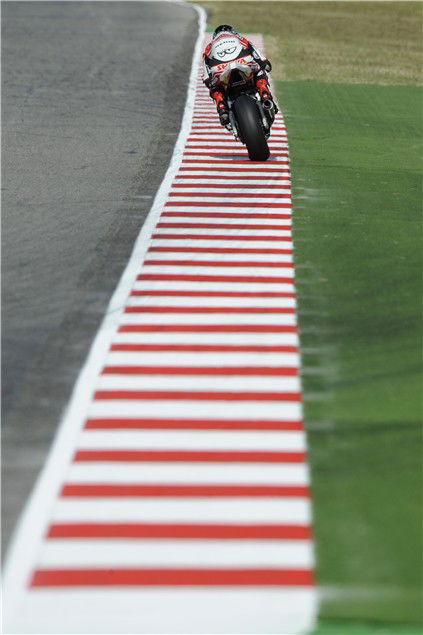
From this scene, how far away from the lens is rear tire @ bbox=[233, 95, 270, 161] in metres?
14.1

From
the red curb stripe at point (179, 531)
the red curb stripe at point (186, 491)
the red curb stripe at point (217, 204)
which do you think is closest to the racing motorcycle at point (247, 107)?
the red curb stripe at point (217, 204)

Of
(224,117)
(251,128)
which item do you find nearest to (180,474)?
(251,128)

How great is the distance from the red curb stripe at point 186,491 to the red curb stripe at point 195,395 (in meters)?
1.21

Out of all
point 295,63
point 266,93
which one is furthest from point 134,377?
point 295,63

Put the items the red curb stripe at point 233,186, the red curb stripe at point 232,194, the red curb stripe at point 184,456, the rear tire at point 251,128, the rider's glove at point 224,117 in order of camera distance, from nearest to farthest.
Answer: the red curb stripe at point 184,456 < the red curb stripe at point 232,194 < the red curb stripe at point 233,186 < the rear tire at point 251,128 < the rider's glove at point 224,117

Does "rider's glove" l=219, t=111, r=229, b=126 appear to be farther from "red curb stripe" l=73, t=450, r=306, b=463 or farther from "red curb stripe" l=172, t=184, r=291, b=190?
"red curb stripe" l=73, t=450, r=306, b=463

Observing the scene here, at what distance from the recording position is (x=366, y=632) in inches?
197

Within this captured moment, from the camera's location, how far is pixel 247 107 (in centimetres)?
1412

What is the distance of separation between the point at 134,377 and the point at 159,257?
2.97 m

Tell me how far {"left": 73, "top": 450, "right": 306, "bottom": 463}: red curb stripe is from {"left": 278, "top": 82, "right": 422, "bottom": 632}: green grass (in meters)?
0.22

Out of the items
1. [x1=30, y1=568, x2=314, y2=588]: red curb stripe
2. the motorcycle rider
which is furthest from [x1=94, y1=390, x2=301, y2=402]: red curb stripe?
the motorcycle rider

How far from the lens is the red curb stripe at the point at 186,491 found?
20.3 feet

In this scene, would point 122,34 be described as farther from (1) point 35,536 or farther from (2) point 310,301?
(1) point 35,536

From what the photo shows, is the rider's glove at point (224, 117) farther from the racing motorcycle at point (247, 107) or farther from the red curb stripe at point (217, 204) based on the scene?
the red curb stripe at point (217, 204)
